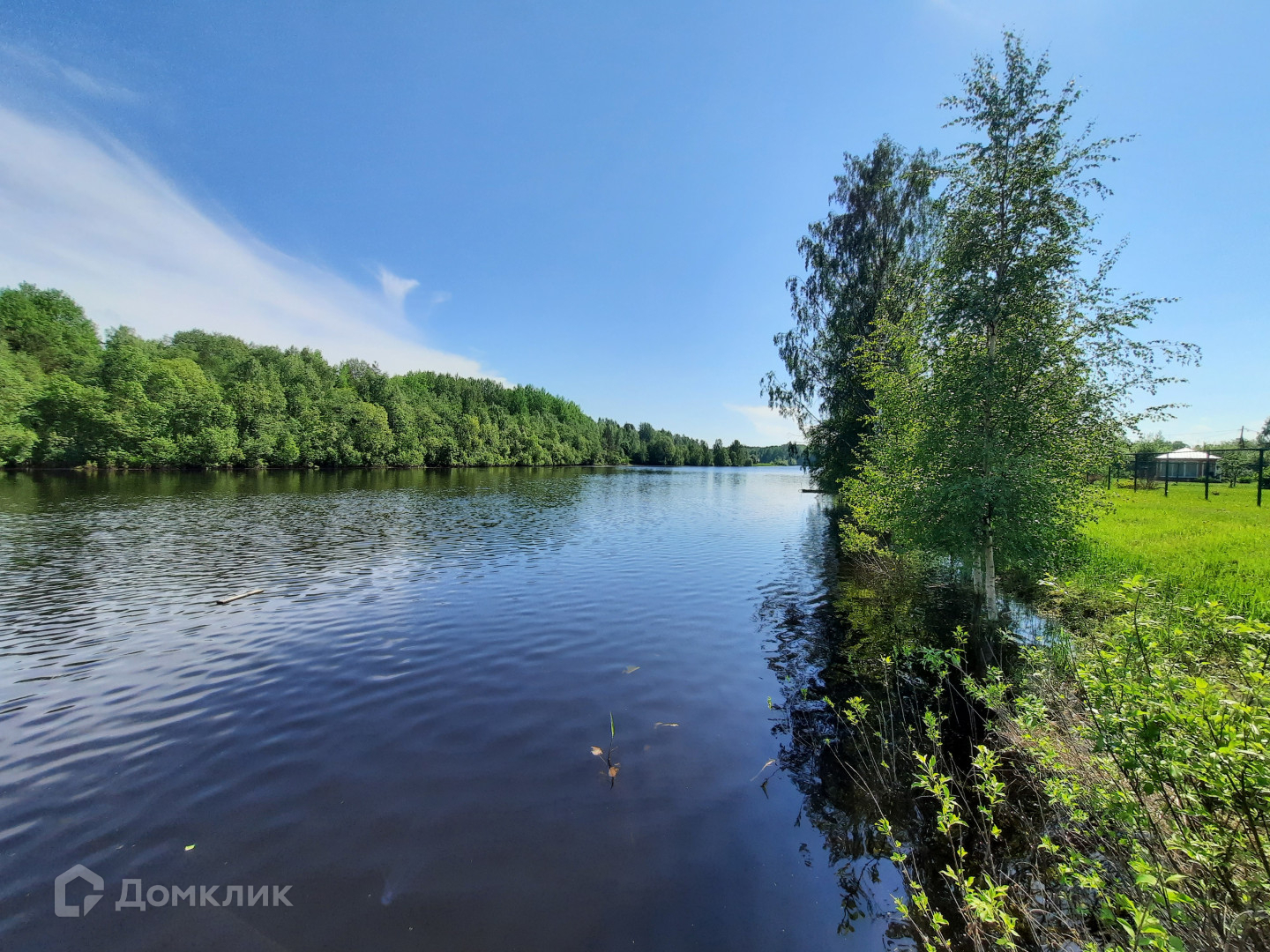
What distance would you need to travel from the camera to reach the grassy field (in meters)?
10.0

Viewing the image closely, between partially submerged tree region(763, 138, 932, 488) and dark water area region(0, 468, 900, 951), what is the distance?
13.1 metres

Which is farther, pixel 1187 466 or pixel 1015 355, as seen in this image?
pixel 1187 466

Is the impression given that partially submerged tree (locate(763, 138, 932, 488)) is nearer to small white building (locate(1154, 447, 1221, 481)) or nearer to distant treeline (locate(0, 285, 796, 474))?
small white building (locate(1154, 447, 1221, 481))

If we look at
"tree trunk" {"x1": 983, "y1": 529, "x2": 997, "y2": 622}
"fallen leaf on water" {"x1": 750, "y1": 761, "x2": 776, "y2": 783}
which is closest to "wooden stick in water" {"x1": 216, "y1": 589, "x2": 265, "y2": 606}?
"fallen leaf on water" {"x1": 750, "y1": 761, "x2": 776, "y2": 783}

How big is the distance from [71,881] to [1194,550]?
2261cm

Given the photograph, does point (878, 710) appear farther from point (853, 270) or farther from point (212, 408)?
point (212, 408)

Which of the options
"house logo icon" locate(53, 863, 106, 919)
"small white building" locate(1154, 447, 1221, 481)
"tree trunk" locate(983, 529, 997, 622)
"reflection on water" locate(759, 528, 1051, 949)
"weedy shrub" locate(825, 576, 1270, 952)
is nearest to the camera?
"weedy shrub" locate(825, 576, 1270, 952)

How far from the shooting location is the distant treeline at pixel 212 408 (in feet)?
205

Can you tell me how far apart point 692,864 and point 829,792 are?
2.36 metres

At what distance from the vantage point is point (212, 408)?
7225 centimetres

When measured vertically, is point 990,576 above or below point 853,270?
below

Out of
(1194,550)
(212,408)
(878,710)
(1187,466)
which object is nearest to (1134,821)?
(878,710)

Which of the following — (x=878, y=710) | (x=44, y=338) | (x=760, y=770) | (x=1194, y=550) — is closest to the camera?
(x=760, y=770)

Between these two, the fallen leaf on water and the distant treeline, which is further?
the distant treeline
